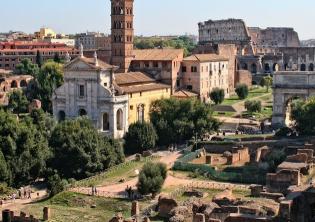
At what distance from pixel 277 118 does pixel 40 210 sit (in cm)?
3438

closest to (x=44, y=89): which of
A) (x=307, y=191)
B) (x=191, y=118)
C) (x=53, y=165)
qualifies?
(x=191, y=118)

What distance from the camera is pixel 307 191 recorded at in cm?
2922

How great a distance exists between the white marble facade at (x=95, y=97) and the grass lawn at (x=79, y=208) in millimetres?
18992

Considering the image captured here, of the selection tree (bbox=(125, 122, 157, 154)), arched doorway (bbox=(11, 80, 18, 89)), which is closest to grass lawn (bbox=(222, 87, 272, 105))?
tree (bbox=(125, 122, 157, 154))

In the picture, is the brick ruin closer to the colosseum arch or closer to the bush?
the colosseum arch

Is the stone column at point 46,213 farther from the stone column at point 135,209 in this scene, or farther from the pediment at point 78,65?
the pediment at point 78,65

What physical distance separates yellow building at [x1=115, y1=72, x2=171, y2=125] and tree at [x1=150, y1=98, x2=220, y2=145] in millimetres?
3811

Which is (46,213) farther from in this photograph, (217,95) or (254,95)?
(254,95)

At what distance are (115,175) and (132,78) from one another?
21935 mm

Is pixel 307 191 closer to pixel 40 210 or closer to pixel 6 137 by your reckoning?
pixel 40 210

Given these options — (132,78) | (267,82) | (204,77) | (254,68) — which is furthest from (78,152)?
(254,68)

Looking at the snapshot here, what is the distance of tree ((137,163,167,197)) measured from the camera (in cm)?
3997

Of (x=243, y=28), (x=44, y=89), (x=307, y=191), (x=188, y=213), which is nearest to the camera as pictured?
(x=307, y=191)

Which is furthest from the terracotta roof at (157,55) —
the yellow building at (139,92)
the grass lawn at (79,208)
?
the grass lawn at (79,208)
